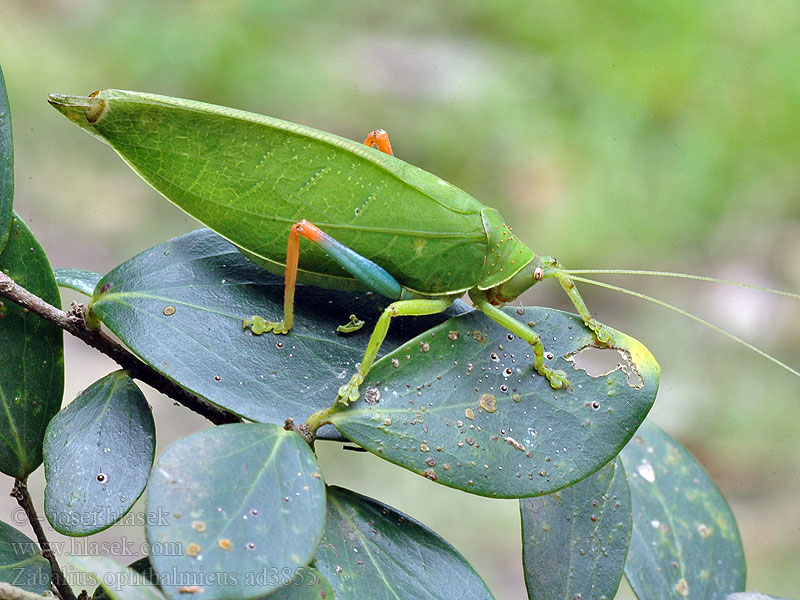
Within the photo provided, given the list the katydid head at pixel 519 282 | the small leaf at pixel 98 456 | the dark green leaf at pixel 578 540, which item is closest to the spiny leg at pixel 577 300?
the katydid head at pixel 519 282

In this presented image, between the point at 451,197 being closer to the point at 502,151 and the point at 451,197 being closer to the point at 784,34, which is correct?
the point at 502,151

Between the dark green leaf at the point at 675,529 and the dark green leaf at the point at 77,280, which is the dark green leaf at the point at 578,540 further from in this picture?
the dark green leaf at the point at 77,280

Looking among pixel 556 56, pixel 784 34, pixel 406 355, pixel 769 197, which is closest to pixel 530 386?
pixel 406 355

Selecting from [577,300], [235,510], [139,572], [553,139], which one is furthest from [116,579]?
[553,139]

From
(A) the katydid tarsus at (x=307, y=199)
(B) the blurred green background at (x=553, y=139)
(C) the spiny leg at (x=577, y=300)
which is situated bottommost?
(B) the blurred green background at (x=553, y=139)

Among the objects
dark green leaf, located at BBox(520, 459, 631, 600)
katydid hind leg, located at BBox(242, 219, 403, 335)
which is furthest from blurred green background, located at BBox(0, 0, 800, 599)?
dark green leaf, located at BBox(520, 459, 631, 600)
